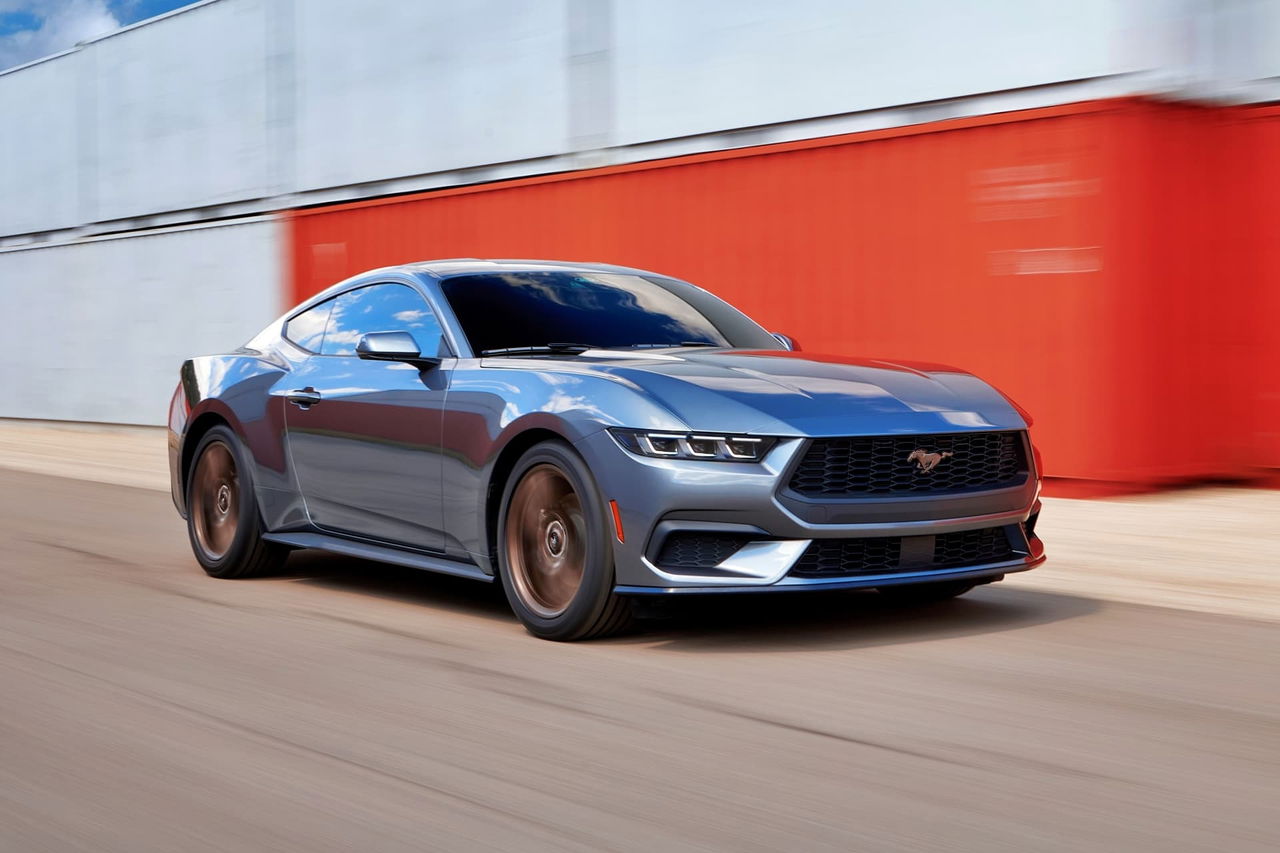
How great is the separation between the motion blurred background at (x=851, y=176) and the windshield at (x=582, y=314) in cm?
527

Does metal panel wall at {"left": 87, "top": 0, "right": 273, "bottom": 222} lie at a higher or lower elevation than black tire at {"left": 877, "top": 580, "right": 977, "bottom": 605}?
higher

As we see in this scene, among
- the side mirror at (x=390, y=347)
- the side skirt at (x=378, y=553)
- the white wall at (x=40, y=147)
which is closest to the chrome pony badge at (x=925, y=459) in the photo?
the side skirt at (x=378, y=553)

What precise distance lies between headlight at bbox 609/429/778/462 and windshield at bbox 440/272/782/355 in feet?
3.52

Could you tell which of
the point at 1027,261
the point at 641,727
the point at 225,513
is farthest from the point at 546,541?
the point at 1027,261

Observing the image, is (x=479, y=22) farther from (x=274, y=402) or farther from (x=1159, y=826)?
(x=1159, y=826)

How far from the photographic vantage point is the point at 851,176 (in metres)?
13.1

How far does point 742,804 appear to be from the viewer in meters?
3.66

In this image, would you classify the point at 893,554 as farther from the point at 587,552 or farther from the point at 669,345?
the point at 669,345

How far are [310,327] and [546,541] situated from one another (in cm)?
219

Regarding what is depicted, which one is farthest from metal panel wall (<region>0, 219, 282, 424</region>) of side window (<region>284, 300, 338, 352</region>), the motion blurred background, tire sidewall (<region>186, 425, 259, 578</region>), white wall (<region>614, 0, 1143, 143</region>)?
side window (<region>284, 300, 338, 352</region>)

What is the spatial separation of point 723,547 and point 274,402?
2.73m

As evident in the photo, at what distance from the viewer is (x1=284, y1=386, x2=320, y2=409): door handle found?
273 inches

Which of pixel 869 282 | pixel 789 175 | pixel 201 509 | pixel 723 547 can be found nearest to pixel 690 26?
pixel 789 175

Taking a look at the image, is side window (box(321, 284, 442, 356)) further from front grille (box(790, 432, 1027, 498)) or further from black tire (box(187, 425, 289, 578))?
front grille (box(790, 432, 1027, 498))
